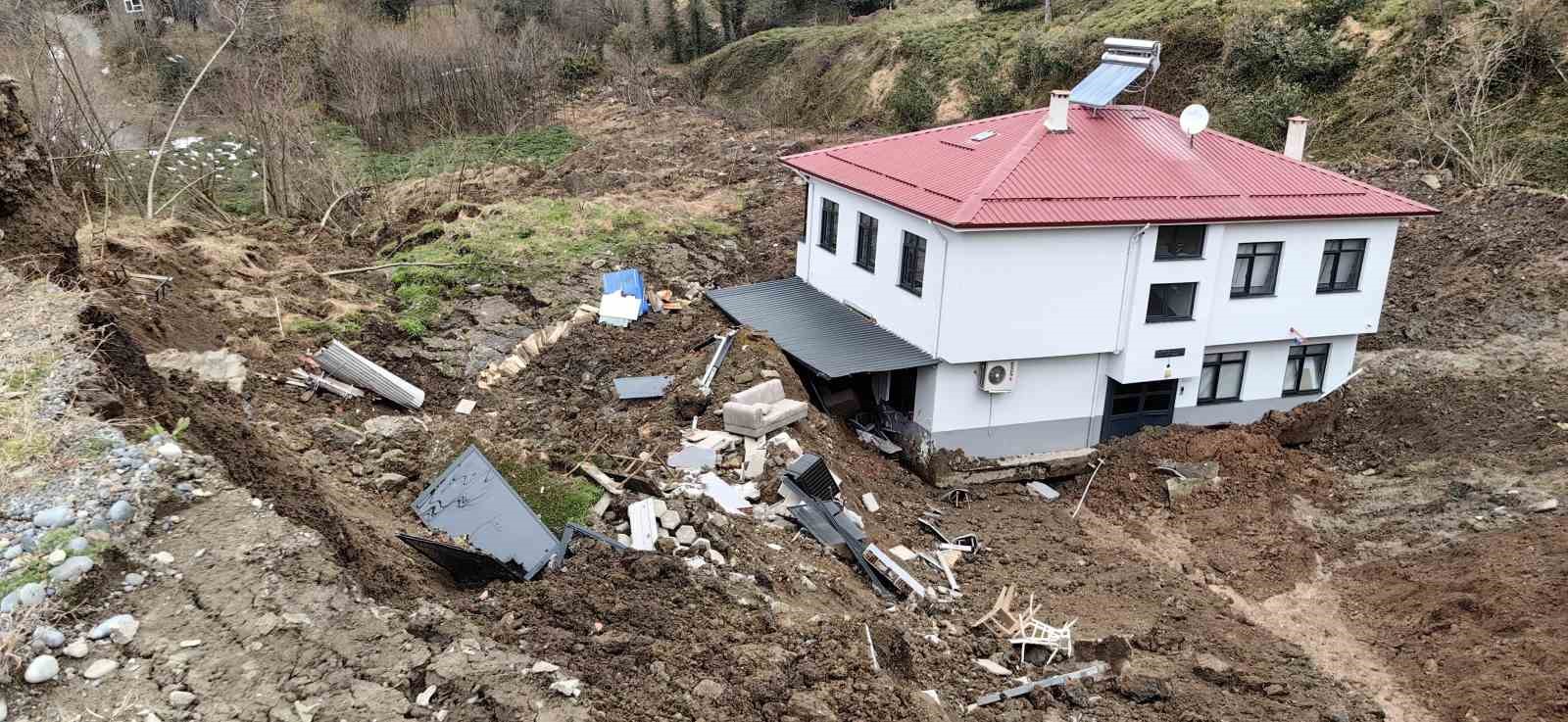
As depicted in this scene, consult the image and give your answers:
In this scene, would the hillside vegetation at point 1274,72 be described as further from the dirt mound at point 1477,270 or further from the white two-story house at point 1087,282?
the white two-story house at point 1087,282

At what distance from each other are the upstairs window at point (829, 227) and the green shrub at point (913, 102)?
65.4ft

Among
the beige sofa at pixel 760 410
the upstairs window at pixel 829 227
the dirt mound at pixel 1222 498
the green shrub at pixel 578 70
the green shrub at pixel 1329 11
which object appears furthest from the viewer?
the green shrub at pixel 578 70

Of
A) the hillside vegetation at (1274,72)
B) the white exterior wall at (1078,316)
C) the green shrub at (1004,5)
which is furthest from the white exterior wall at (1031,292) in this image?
the green shrub at (1004,5)

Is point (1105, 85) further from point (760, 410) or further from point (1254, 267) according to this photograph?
point (760, 410)

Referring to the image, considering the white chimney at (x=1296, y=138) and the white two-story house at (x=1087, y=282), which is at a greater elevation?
the white chimney at (x=1296, y=138)

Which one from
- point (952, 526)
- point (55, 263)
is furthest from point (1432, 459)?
point (55, 263)

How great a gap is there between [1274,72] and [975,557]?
971 inches

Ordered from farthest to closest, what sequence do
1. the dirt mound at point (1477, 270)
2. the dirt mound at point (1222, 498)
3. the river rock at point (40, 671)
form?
the dirt mound at point (1477, 270) → the dirt mound at point (1222, 498) → the river rock at point (40, 671)

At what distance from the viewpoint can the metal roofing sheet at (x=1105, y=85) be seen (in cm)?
1997

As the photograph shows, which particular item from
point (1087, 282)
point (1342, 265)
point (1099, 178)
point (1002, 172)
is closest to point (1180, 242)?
point (1099, 178)

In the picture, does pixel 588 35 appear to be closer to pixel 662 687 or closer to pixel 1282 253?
pixel 1282 253

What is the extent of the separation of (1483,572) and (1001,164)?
986cm

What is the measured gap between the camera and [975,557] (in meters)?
15.3

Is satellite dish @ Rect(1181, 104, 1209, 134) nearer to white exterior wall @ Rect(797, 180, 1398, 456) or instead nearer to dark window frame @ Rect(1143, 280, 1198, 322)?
white exterior wall @ Rect(797, 180, 1398, 456)
